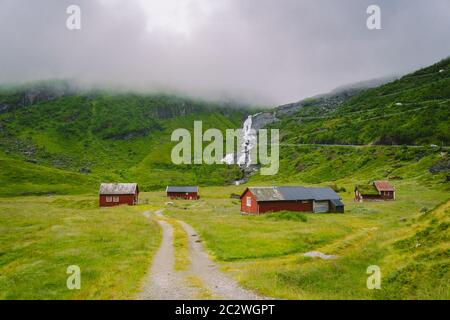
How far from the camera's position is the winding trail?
2130 centimetres

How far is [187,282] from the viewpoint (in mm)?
24406

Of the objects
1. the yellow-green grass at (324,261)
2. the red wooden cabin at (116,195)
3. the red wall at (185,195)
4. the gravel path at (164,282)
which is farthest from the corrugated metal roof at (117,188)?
the gravel path at (164,282)

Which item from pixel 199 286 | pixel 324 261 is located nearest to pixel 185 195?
pixel 324 261

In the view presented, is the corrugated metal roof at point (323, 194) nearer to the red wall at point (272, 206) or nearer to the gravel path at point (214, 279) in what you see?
the red wall at point (272, 206)

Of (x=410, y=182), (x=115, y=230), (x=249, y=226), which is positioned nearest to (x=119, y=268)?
(x=115, y=230)

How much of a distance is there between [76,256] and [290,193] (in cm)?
5612

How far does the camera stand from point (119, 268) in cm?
2864

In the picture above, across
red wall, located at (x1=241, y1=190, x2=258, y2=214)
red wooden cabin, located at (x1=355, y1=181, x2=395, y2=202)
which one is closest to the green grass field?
red wall, located at (x1=241, y1=190, x2=258, y2=214)

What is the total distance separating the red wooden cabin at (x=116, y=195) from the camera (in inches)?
4134

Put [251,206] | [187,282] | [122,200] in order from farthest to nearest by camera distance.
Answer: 1. [122,200]
2. [251,206]
3. [187,282]

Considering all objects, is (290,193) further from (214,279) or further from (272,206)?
(214,279)

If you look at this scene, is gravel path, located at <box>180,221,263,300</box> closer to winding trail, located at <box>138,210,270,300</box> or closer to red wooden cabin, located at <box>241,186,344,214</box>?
winding trail, located at <box>138,210,270,300</box>

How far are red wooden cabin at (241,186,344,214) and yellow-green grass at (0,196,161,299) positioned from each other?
29.4 m
